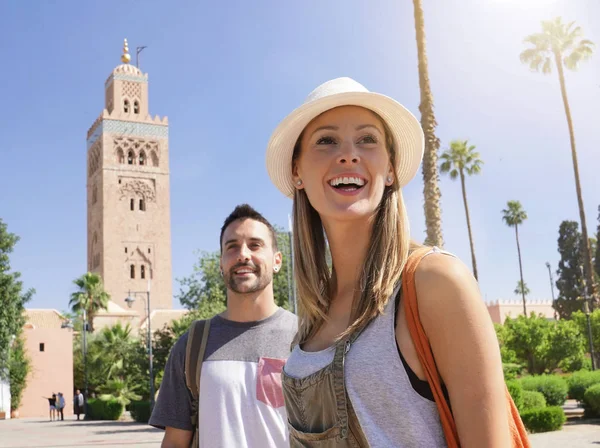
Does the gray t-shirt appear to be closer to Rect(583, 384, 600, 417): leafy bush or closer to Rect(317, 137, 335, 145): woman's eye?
Rect(317, 137, 335, 145): woman's eye

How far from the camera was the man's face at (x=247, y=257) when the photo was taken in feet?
11.4

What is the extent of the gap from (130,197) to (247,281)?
2756 inches

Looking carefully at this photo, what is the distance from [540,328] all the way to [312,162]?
127ft

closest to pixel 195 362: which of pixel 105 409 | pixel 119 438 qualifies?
pixel 119 438

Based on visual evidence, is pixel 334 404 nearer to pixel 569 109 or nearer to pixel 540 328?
pixel 569 109

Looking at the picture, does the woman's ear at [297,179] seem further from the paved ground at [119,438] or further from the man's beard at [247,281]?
the paved ground at [119,438]

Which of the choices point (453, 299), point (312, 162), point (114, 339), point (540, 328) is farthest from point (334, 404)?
point (114, 339)

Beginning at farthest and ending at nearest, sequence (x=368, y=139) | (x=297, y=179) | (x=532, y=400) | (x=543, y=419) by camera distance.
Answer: (x=532, y=400)
(x=543, y=419)
(x=297, y=179)
(x=368, y=139)

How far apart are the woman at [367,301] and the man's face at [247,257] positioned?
1235mm

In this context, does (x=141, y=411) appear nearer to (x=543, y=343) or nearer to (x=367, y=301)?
(x=543, y=343)

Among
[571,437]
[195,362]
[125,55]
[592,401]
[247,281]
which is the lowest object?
[571,437]

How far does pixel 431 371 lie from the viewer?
148 centimetres

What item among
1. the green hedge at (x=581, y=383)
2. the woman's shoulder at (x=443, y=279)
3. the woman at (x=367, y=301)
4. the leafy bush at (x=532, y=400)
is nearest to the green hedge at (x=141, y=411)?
the green hedge at (x=581, y=383)

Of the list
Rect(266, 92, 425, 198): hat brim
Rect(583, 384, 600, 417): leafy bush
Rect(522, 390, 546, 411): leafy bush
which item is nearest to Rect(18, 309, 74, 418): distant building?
Rect(522, 390, 546, 411): leafy bush
